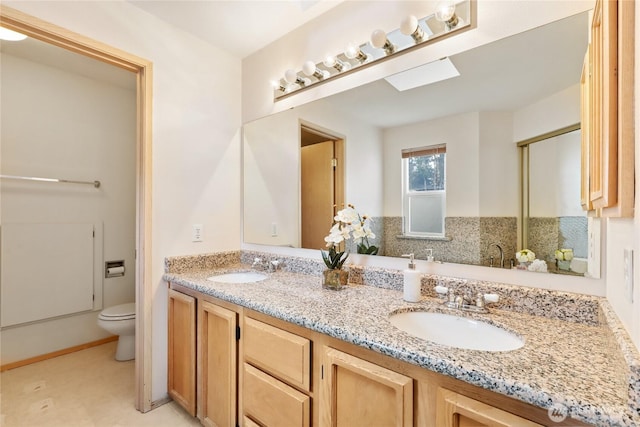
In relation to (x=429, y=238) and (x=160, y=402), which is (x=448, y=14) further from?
(x=160, y=402)

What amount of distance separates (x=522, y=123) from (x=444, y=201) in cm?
43

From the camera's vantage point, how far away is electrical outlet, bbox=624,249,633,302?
69cm

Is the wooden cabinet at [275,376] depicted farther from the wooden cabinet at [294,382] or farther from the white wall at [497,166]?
the white wall at [497,166]

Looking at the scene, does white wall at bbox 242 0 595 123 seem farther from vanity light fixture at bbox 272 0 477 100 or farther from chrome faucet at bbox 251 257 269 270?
chrome faucet at bbox 251 257 269 270

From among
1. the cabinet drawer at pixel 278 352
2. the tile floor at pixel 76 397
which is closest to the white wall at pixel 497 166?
the cabinet drawer at pixel 278 352

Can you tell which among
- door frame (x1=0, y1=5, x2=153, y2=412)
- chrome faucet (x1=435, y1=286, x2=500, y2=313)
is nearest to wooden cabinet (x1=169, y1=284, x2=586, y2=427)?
door frame (x1=0, y1=5, x2=153, y2=412)

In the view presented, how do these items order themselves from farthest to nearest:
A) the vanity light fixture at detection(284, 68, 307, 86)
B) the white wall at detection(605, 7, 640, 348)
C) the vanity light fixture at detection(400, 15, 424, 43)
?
1. the vanity light fixture at detection(284, 68, 307, 86)
2. the vanity light fixture at detection(400, 15, 424, 43)
3. the white wall at detection(605, 7, 640, 348)

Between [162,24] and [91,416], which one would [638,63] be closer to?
[162,24]

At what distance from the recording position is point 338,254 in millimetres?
1559

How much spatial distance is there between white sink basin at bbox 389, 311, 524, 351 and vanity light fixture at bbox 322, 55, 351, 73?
1.34m

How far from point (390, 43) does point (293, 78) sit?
0.66 m

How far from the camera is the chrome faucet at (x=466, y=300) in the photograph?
1141 mm

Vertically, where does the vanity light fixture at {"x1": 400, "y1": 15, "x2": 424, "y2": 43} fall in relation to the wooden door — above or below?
above

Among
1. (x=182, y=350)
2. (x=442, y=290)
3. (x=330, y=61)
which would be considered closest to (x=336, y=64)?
(x=330, y=61)
